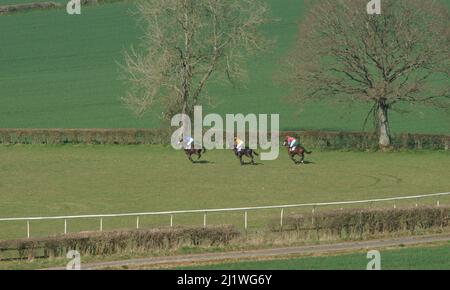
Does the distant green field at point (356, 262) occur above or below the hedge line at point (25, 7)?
below

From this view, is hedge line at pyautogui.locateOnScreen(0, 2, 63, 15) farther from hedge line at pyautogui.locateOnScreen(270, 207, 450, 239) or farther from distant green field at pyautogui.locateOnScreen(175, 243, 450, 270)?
distant green field at pyautogui.locateOnScreen(175, 243, 450, 270)

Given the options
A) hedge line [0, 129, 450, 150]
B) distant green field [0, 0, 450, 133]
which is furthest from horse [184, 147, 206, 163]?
distant green field [0, 0, 450, 133]

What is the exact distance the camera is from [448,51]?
4800 centimetres

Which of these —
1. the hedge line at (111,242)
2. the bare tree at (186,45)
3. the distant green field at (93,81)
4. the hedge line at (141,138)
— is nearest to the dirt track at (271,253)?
the hedge line at (111,242)

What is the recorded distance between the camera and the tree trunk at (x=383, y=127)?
Result: 158 ft

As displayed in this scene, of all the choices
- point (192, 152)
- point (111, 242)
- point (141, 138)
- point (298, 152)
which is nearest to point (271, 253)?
point (111, 242)

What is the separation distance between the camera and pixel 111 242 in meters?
25.0

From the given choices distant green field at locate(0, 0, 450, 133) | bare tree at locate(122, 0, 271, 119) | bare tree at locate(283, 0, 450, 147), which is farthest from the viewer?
distant green field at locate(0, 0, 450, 133)

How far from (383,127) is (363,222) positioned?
20.8 meters

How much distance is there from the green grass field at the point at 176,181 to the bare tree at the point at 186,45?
3369 mm

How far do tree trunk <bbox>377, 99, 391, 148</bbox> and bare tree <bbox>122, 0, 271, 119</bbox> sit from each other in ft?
23.0

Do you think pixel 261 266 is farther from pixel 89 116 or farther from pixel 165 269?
pixel 89 116

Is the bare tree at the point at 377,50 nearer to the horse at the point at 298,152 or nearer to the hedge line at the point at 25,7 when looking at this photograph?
the horse at the point at 298,152

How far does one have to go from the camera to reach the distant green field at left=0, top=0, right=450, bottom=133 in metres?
57.6
